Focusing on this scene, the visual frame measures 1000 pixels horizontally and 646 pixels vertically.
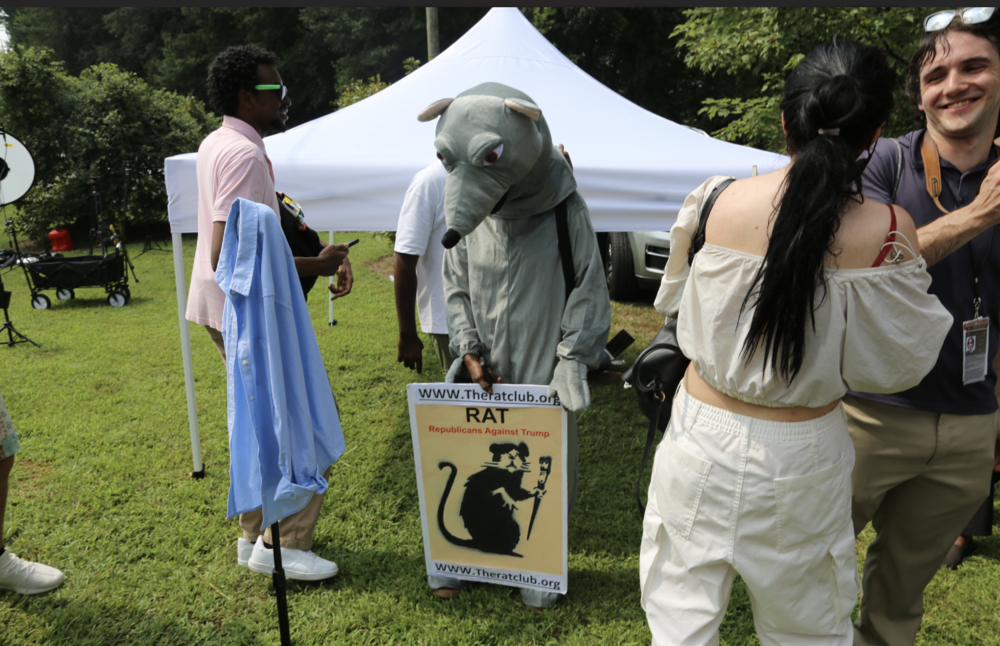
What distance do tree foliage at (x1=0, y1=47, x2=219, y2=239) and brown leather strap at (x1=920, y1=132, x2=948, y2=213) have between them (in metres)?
14.6

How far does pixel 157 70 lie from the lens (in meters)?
29.6

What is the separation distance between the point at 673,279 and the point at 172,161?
2787 millimetres

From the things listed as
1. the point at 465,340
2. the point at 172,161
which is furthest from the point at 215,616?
the point at 172,161

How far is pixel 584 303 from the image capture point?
8.08 ft

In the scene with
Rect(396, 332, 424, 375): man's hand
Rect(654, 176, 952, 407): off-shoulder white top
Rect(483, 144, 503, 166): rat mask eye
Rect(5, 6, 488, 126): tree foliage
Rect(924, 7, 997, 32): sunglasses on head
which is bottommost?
Rect(396, 332, 424, 375): man's hand

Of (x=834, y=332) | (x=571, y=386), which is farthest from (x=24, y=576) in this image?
(x=834, y=332)

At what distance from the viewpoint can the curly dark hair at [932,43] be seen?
6.08 feet

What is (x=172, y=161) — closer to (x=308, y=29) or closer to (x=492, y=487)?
(x=492, y=487)

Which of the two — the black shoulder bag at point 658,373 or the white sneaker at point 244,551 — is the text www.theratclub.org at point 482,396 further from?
the white sneaker at point 244,551

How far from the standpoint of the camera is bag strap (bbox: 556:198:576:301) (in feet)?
8.19

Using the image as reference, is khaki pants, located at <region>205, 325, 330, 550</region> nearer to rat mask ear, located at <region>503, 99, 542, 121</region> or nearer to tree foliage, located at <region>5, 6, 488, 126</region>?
rat mask ear, located at <region>503, 99, 542, 121</region>

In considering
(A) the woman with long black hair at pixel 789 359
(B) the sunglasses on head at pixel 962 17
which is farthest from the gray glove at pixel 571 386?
(B) the sunglasses on head at pixel 962 17

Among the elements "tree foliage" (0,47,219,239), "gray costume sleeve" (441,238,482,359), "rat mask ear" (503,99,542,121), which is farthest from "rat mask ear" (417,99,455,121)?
"tree foliage" (0,47,219,239)

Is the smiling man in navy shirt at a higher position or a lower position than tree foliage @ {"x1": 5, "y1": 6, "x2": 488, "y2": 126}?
lower
